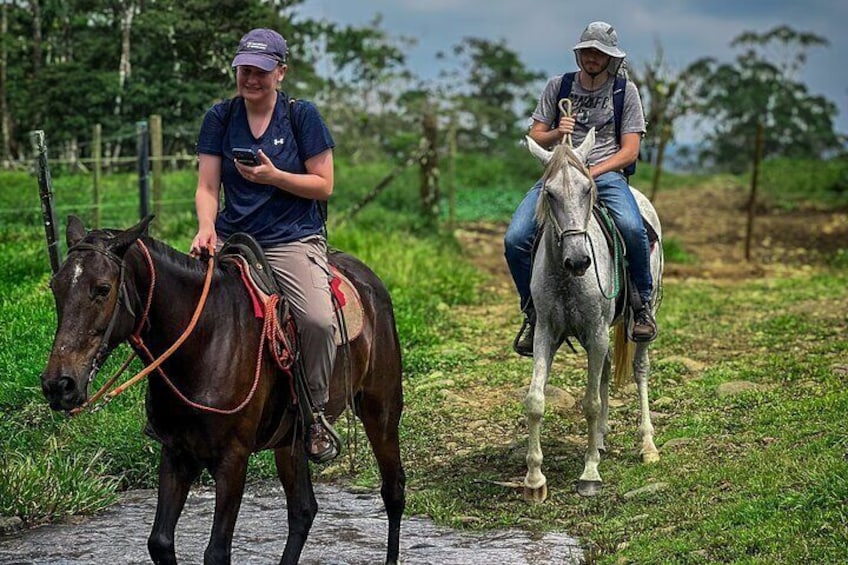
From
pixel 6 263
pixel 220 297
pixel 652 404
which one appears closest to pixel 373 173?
pixel 6 263

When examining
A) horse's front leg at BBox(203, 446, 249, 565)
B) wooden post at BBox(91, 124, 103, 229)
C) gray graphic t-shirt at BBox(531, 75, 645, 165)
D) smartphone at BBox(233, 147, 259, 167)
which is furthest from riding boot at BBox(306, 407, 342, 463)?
wooden post at BBox(91, 124, 103, 229)

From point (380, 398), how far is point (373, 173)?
50.0ft

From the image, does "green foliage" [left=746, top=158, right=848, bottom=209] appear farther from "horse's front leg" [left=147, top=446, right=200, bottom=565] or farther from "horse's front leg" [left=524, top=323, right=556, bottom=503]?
"horse's front leg" [left=147, top=446, right=200, bottom=565]

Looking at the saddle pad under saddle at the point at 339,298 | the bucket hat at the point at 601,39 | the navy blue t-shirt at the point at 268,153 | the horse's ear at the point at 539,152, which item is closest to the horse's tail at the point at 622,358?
the horse's ear at the point at 539,152

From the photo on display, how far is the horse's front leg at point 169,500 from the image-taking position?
15.8ft

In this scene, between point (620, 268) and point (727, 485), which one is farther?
point (620, 268)

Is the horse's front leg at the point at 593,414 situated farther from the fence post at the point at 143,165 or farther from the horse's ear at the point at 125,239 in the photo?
the fence post at the point at 143,165

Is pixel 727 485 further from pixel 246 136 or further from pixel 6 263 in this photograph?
pixel 6 263

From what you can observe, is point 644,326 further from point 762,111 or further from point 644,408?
point 762,111

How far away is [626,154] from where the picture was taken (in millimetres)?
7297

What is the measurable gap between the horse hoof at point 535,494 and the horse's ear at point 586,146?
1883mm

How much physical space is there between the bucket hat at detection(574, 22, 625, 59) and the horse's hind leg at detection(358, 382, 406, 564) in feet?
8.04

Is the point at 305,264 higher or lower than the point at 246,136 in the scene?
lower

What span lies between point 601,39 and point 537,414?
224cm
